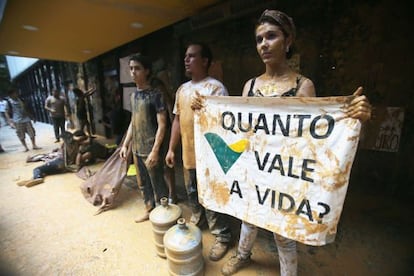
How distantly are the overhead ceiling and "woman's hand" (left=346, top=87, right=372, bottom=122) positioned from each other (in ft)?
8.64

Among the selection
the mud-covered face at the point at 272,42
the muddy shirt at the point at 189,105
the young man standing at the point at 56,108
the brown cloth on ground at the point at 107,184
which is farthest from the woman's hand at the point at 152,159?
the young man standing at the point at 56,108

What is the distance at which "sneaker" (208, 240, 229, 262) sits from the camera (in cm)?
178

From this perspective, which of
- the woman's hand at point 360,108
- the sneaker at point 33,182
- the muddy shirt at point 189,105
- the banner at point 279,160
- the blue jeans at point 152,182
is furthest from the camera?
the sneaker at point 33,182

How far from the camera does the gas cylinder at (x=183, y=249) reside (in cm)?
149

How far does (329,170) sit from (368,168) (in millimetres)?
2255

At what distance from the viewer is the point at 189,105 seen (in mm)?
1724

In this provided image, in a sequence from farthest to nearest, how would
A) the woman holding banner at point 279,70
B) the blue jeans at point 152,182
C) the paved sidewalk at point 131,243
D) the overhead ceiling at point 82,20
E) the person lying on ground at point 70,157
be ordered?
the person lying on ground at point 70,157, the overhead ceiling at point 82,20, the blue jeans at point 152,182, the paved sidewalk at point 131,243, the woman holding banner at point 279,70

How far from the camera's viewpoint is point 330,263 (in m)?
1.73

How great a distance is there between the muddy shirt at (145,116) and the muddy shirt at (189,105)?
0.37m

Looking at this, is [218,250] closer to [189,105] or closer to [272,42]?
[189,105]

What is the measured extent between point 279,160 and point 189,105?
899mm

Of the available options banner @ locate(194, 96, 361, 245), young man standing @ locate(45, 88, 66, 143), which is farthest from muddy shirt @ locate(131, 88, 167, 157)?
young man standing @ locate(45, 88, 66, 143)

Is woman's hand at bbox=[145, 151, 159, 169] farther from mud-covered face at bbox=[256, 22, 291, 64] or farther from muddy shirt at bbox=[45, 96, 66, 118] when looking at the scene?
muddy shirt at bbox=[45, 96, 66, 118]

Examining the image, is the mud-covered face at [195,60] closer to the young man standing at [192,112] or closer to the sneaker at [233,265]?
the young man standing at [192,112]
